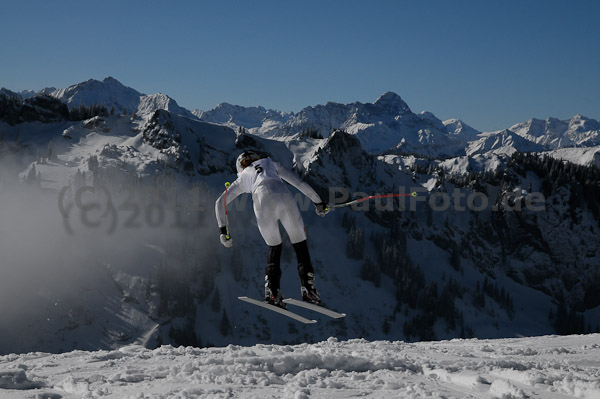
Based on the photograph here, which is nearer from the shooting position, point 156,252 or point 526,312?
point 156,252

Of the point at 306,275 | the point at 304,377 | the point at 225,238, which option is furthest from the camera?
the point at 225,238

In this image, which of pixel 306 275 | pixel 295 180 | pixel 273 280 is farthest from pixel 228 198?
pixel 306 275

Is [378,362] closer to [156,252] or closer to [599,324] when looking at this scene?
[156,252]

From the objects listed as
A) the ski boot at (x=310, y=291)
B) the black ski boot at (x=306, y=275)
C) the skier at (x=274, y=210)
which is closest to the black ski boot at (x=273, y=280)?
the skier at (x=274, y=210)

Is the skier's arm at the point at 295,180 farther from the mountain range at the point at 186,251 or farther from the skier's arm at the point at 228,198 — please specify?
the mountain range at the point at 186,251

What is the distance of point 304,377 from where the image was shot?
38.2 ft

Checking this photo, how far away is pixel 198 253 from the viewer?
131625 mm

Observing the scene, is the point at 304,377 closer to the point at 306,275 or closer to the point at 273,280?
the point at 306,275

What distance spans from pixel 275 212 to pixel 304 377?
4.22 m

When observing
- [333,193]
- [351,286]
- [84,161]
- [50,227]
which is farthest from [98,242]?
[333,193]

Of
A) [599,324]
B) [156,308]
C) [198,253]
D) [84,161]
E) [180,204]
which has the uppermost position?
[84,161]

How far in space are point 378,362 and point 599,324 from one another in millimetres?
214752

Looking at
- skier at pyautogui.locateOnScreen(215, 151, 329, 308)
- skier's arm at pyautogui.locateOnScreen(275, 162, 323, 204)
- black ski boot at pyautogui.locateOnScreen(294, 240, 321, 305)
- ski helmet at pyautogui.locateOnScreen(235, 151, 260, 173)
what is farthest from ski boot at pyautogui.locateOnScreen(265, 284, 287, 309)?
ski helmet at pyautogui.locateOnScreen(235, 151, 260, 173)

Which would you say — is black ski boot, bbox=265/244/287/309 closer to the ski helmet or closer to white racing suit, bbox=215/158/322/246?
white racing suit, bbox=215/158/322/246
